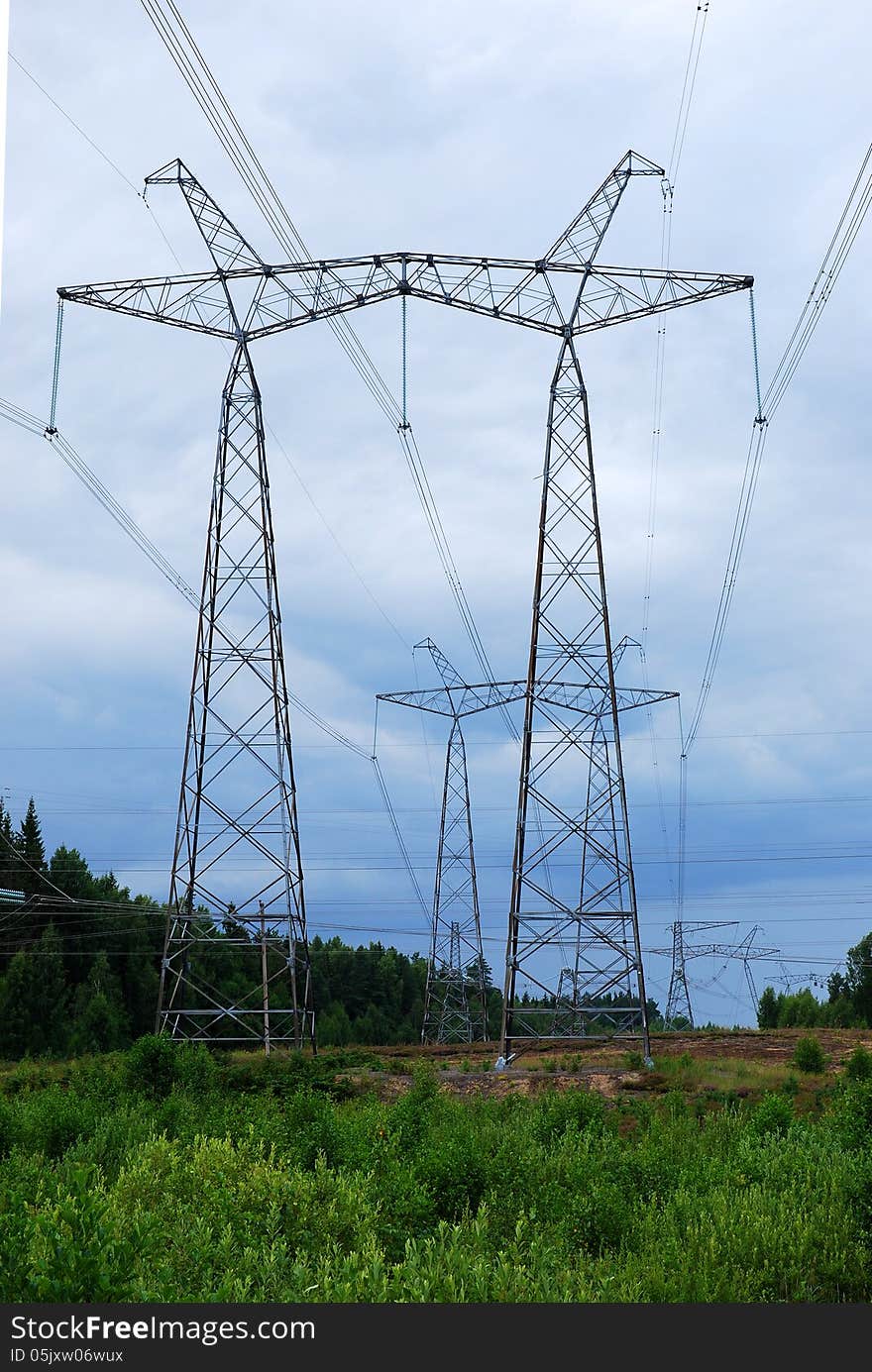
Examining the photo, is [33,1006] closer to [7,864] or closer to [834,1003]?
[7,864]

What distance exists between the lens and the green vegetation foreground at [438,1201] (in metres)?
9.30

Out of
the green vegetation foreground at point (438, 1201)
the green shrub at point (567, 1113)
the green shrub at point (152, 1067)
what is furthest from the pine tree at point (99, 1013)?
the green shrub at point (567, 1113)

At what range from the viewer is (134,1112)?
72.0 feet

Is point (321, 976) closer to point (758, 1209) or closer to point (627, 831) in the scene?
point (627, 831)

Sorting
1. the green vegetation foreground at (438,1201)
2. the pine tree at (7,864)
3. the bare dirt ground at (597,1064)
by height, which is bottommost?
the green vegetation foreground at (438,1201)

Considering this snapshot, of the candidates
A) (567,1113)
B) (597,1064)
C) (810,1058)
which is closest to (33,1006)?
(597,1064)

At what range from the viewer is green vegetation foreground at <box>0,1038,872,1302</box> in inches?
366

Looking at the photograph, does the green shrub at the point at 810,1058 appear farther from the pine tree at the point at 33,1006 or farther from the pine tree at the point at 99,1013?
the pine tree at the point at 33,1006

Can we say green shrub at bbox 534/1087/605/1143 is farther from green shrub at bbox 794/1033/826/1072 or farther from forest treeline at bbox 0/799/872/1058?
forest treeline at bbox 0/799/872/1058

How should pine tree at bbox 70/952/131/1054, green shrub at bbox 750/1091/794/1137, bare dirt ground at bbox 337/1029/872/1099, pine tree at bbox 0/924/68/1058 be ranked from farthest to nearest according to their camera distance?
pine tree at bbox 70/952/131/1054 < pine tree at bbox 0/924/68/1058 < bare dirt ground at bbox 337/1029/872/1099 < green shrub at bbox 750/1091/794/1137

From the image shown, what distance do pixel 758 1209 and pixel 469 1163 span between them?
436cm

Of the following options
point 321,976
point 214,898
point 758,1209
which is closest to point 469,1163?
point 758,1209

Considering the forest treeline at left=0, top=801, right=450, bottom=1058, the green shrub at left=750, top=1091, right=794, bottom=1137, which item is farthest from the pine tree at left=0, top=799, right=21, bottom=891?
the green shrub at left=750, top=1091, right=794, bottom=1137

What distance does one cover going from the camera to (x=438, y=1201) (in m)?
15.1
